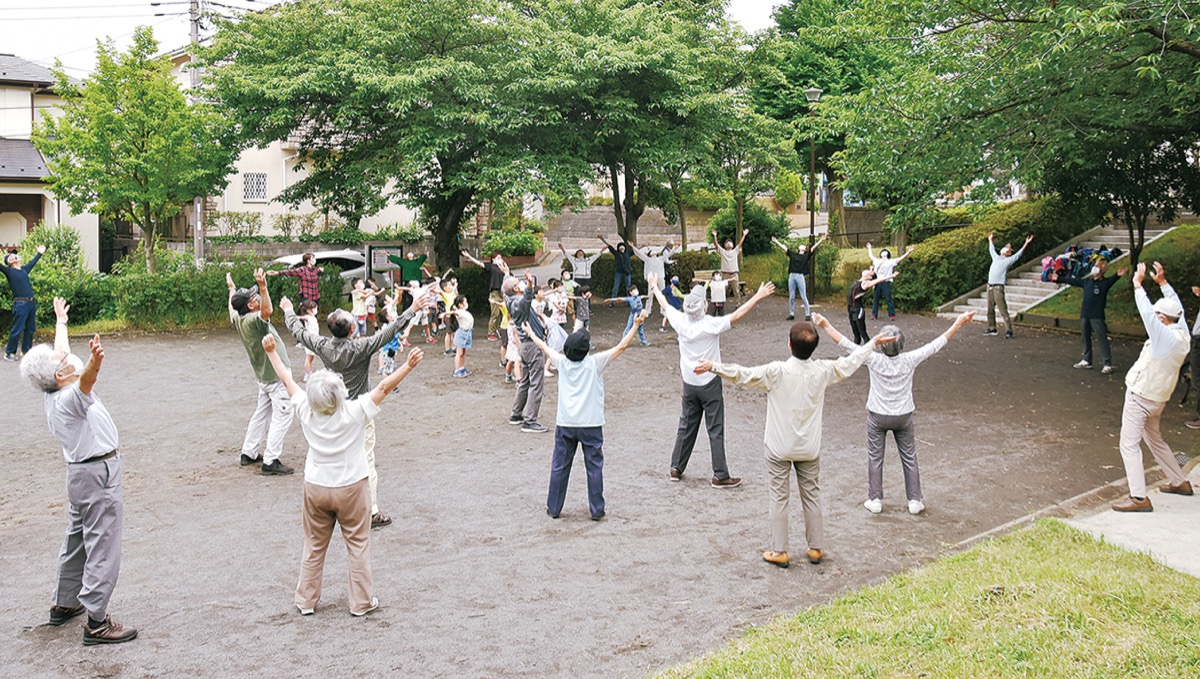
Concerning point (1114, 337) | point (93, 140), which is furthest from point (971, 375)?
point (93, 140)

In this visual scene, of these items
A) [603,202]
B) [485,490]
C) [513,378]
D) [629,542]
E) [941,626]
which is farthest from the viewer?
[603,202]

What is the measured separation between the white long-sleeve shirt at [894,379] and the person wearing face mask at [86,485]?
18.5ft

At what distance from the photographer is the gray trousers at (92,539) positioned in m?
5.79

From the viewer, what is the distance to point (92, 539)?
587 cm

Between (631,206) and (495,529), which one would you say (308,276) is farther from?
(495,529)

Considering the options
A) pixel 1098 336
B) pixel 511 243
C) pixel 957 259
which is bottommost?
pixel 1098 336

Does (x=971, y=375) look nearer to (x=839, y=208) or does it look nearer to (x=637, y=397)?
(x=637, y=397)

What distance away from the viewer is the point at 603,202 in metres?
43.5

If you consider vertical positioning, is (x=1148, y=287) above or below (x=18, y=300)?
above

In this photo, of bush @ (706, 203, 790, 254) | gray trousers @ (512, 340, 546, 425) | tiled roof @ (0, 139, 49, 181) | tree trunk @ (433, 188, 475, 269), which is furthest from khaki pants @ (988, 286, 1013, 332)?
tiled roof @ (0, 139, 49, 181)

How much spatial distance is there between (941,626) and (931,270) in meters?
18.4

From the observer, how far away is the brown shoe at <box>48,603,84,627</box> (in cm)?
604

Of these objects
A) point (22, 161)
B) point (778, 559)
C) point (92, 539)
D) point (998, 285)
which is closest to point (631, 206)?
point (998, 285)

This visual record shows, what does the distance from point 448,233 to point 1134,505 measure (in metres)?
19.5
